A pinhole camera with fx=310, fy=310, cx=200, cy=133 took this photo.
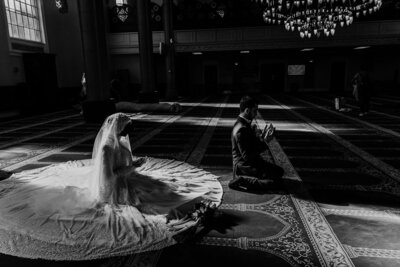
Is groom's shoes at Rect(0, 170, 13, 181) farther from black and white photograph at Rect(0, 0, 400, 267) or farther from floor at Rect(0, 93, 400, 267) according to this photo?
floor at Rect(0, 93, 400, 267)

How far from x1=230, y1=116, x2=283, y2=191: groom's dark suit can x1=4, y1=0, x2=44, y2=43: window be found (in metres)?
11.2

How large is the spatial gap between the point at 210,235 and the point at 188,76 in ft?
62.7

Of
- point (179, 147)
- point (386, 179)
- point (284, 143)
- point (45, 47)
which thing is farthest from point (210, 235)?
point (45, 47)

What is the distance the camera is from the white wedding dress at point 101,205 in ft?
7.45

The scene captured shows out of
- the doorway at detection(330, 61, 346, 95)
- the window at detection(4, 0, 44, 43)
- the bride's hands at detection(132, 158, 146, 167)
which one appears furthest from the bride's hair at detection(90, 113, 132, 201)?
the doorway at detection(330, 61, 346, 95)

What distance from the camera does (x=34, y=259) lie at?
2137mm

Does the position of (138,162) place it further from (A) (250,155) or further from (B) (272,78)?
(B) (272,78)

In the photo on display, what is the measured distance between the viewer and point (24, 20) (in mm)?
12016

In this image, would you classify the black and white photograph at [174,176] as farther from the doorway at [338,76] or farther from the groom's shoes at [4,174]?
the doorway at [338,76]

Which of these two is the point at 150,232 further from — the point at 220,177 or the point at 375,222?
the point at 375,222

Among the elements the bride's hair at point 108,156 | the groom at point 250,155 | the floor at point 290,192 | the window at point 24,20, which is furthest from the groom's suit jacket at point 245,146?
the window at point 24,20

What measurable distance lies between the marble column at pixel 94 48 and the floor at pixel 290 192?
1.17 m

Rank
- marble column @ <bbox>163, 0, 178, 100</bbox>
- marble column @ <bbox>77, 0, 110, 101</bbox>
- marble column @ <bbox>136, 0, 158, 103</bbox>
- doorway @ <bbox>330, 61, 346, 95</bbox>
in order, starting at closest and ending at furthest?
1. marble column @ <bbox>77, 0, 110, 101</bbox>
2. marble column @ <bbox>136, 0, 158, 103</bbox>
3. marble column @ <bbox>163, 0, 178, 100</bbox>
4. doorway @ <bbox>330, 61, 346, 95</bbox>

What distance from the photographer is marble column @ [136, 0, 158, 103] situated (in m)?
12.7
